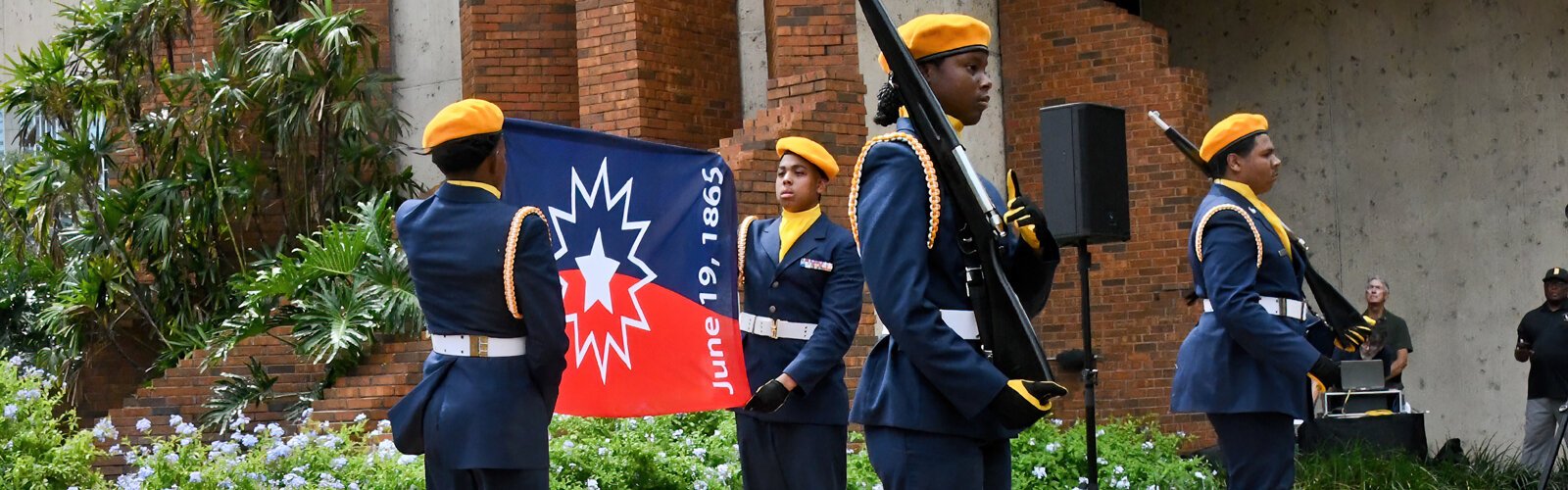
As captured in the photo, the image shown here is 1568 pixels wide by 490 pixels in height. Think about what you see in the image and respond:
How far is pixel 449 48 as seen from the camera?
14.1m

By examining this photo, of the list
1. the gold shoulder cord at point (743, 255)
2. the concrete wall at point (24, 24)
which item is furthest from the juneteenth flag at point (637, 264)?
the concrete wall at point (24, 24)

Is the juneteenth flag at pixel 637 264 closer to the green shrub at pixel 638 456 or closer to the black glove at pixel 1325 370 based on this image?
the green shrub at pixel 638 456

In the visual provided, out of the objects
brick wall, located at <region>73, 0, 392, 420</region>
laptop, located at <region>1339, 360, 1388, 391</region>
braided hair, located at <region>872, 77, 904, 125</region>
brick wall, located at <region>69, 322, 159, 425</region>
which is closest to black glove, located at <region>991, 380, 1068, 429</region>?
braided hair, located at <region>872, 77, 904, 125</region>

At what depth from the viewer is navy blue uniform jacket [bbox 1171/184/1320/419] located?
20.1 feet

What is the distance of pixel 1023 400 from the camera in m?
4.10

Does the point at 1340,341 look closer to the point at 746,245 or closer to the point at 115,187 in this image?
the point at 746,245

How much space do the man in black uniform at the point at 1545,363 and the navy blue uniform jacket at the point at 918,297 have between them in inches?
380

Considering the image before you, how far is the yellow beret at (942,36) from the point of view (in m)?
4.40

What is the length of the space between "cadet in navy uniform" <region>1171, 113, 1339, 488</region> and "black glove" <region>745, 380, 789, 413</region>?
1420mm

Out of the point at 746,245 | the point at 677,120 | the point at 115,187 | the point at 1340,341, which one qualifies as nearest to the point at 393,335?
the point at 677,120

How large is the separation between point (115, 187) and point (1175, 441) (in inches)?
332

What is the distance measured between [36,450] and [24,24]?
11.3m

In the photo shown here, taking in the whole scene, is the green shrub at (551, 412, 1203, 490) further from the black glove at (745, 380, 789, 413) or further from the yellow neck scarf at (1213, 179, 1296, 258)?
the yellow neck scarf at (1213, 179, 1296, 258)

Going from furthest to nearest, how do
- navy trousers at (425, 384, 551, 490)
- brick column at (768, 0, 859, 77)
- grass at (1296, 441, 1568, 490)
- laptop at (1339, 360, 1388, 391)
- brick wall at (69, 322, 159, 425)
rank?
brick wall at (69, 322, 159, 425) < brick column at (768, 0, 859, 77) < grass at (1296, 441, 1568, 490) < laptop at (1339, 360, 1388, 391) < navy trousers at (425, 384, 551, 490)
